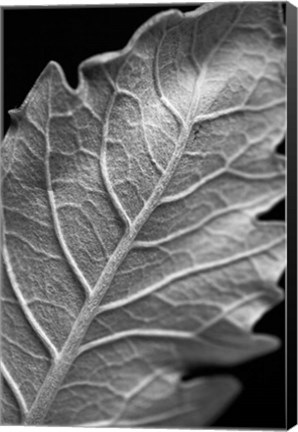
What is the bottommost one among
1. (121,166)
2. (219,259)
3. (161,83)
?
(219,259)

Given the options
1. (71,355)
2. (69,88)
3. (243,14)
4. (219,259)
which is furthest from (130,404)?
(243,14)

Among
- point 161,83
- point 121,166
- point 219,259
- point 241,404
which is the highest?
point 161,83

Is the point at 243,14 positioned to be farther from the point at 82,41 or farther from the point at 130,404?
the point at 130,404

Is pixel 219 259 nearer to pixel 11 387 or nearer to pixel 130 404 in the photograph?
pixel 130 404

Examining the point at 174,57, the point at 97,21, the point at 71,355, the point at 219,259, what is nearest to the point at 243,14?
the point at 174,57

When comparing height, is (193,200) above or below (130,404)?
above

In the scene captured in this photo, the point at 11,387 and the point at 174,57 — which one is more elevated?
the point at 174,57
